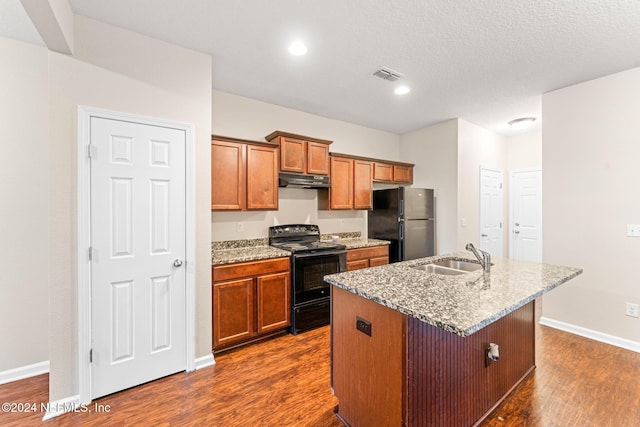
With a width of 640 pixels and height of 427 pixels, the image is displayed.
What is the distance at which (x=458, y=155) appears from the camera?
4.31 metres

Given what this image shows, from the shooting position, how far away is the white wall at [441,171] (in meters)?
4.38

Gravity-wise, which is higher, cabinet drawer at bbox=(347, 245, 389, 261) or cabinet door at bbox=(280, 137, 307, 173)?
cabinet door at bbox=(280, 137, 307, 173)

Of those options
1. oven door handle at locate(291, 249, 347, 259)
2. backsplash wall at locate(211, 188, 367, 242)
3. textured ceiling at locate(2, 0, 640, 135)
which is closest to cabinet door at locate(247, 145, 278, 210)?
backsplash wall at locate(211, 188, 367, 242)

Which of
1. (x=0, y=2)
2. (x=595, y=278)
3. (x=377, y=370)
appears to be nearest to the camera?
(x=377, y=370)

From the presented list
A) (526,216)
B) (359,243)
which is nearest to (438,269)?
(359,243)

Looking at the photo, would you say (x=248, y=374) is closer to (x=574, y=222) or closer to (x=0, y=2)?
(x=0, y=2)

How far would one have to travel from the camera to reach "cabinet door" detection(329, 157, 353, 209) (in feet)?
13.0

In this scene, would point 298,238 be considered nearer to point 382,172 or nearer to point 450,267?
point 382,172

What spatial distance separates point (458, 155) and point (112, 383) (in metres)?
4.89

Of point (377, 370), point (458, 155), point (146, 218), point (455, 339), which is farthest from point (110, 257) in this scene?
point (458, 155)

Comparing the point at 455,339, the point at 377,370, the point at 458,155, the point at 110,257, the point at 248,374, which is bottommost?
the point at 248,374

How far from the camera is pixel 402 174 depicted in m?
4.87

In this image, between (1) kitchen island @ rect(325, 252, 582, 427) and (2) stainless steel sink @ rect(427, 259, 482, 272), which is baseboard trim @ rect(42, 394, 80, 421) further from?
(2) stainless steel sink @ rect(427, 259, 482, 272)

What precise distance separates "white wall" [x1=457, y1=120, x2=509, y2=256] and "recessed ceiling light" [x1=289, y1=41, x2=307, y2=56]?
2977mm
